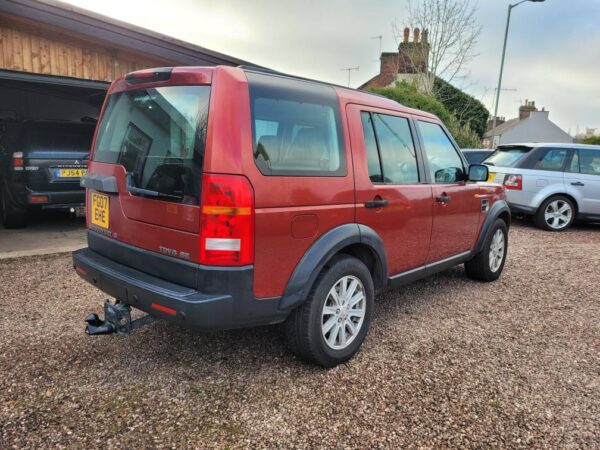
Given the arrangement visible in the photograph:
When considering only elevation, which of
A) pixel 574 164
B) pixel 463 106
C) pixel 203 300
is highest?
pixel 463 106

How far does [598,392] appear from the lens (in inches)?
106

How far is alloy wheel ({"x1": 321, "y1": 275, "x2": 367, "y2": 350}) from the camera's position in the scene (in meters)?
2.77

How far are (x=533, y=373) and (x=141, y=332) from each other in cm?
288

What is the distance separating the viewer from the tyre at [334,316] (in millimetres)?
2619

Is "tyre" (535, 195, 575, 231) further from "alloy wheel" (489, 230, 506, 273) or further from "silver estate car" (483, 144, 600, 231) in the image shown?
"alloy wheel" (489, 230, 506, 273)

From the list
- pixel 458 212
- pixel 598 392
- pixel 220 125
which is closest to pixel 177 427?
pixel 220 125

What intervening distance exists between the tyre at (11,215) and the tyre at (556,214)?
358 inches

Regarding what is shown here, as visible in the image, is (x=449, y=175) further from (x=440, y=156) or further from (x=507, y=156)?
(x=507, y=156)

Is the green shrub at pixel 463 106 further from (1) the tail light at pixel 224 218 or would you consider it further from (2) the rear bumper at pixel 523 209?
(1) the tail light at pixel 224 218

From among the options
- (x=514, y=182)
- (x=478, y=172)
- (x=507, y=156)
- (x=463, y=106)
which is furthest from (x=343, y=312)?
(x=463, y=106)

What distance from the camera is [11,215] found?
646 cm

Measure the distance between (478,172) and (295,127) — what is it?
2.34 meters

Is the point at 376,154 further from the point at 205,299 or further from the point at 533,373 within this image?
the point at 533,373

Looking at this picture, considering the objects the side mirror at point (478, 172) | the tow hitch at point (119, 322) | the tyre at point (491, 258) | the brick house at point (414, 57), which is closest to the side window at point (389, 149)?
the side mirror at point (478, 172)
